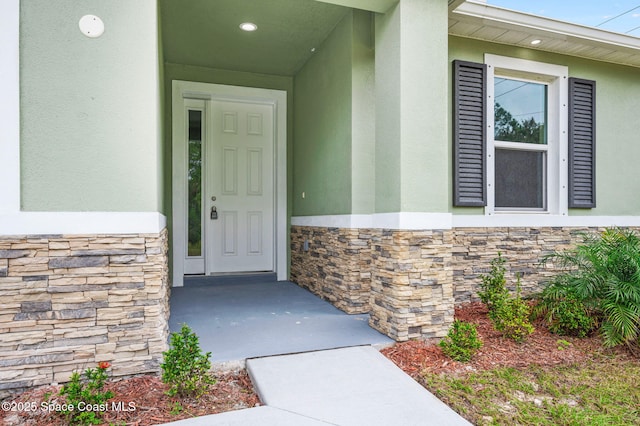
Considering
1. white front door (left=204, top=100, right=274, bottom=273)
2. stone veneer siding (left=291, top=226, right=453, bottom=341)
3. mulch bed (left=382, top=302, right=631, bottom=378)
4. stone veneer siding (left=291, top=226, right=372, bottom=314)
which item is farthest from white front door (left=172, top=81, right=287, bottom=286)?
mulch bed (left=382, top=302, right=631, bottom=378)

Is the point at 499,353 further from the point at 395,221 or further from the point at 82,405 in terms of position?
the point at 82,405

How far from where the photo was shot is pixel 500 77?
426cm

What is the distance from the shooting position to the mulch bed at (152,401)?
1970 millimetres

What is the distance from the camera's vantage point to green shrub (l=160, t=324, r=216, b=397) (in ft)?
6.98

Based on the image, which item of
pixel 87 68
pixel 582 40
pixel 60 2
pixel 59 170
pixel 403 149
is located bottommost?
pixel 59 170

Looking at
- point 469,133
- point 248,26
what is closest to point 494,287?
point 469,133

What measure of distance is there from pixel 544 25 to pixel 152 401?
182 inches

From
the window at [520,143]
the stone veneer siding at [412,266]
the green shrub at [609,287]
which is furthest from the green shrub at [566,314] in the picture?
the window at [520,143]

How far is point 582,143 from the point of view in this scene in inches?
175

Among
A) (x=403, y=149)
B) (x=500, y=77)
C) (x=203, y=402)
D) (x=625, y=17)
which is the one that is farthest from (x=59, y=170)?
(x=625, y=17)

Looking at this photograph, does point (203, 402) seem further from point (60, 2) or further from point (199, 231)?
point (199, 231)

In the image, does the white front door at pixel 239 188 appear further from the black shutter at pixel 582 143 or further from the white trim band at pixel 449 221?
the black shutter at pixel 582 143

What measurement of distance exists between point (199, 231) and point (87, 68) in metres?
3.07

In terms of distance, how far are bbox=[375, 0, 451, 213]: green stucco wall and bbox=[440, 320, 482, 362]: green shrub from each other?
3.01 ft
